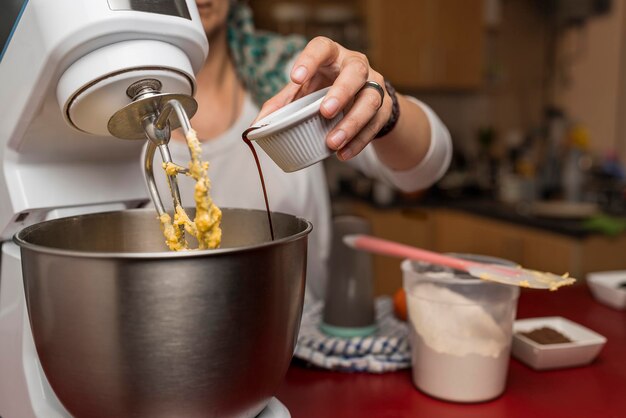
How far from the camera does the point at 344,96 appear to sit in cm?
58

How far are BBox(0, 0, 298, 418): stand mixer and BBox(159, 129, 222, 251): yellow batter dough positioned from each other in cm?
2

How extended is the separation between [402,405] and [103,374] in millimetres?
355

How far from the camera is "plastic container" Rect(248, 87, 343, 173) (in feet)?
1.75

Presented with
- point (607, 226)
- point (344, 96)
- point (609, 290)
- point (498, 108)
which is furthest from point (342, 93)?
point (498, 108)

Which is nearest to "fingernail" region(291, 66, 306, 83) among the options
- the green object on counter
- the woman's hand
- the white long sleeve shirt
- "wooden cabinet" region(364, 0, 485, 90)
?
the woman's hand

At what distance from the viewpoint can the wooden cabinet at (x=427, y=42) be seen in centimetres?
295

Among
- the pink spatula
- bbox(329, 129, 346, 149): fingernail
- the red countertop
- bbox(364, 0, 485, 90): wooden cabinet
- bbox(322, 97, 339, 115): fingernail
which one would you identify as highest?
bbox(364, 0, 485, 90): wooden cabinet

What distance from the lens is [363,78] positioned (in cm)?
63

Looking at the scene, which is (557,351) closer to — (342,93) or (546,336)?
(546,336)

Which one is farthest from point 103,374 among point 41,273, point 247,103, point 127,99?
point 247,103

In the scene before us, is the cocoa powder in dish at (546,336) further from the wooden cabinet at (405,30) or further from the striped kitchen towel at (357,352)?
the wooden cabinet at (405,30)

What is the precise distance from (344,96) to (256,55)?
632 mm

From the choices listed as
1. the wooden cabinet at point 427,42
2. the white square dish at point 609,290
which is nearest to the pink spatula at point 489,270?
the white square dish at point 609,290

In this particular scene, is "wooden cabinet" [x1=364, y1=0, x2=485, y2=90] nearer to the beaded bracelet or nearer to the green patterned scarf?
the green patterned scarf
